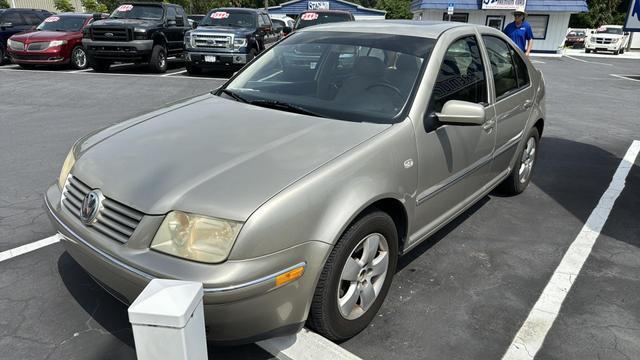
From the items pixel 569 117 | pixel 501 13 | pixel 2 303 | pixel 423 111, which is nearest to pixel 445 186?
pixel 423 111

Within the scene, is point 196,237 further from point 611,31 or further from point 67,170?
point 611,31

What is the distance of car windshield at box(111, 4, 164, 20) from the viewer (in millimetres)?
13289

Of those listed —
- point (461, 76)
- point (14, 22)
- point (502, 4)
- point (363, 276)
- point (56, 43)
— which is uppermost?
point (502, 4)

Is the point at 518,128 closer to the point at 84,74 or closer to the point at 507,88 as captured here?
the point at 507,88

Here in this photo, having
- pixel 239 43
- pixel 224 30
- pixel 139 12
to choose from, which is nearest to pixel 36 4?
pixel 139 12

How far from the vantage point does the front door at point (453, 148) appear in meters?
2.98

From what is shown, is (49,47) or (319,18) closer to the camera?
(49,47)

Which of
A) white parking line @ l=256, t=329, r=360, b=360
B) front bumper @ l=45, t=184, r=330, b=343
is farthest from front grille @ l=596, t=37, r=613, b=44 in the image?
front bumper @ l=45, t=184, r=330, b=343

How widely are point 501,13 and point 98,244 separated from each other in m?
32.2

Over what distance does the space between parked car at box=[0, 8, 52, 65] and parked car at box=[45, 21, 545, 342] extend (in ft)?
47.9

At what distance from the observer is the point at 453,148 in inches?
126

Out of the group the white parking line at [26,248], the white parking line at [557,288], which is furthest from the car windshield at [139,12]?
the white parking line at [557,288]

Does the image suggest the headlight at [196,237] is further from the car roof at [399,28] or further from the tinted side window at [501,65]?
the tinted side window at [501,65]

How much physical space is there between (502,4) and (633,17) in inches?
809
